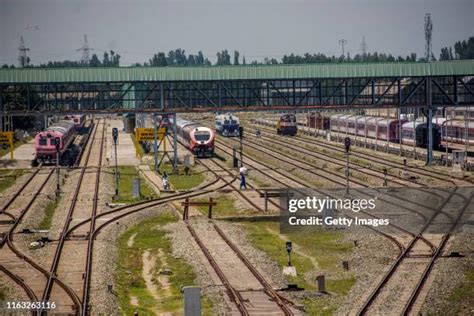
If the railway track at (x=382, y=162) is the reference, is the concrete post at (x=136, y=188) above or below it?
Answer: above

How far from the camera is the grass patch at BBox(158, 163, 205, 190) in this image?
51.7 metres

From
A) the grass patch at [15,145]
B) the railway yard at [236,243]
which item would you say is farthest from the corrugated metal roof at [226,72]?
the grass patch at [15,145]

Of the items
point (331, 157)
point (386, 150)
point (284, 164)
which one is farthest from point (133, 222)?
point (386, 150)

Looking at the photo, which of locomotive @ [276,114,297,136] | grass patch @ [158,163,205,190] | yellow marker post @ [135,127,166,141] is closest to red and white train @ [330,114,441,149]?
locomotive @ [276,114,297,136]

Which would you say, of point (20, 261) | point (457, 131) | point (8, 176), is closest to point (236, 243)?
point (20, 261)

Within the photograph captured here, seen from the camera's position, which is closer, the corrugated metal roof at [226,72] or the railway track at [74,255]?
the railway track at [74,255]

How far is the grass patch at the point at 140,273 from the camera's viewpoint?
909 inches

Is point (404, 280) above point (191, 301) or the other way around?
the other way around

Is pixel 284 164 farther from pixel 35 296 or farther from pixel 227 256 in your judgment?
pixel 35 296

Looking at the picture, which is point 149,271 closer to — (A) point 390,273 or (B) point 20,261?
(B) point 20,261

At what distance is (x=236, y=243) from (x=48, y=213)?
12477mm

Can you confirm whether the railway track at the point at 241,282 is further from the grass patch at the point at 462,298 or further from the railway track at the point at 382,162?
the railway track at the point at 382,162

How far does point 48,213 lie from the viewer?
41.5 meters

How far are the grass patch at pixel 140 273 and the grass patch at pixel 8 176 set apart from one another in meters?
17.4
